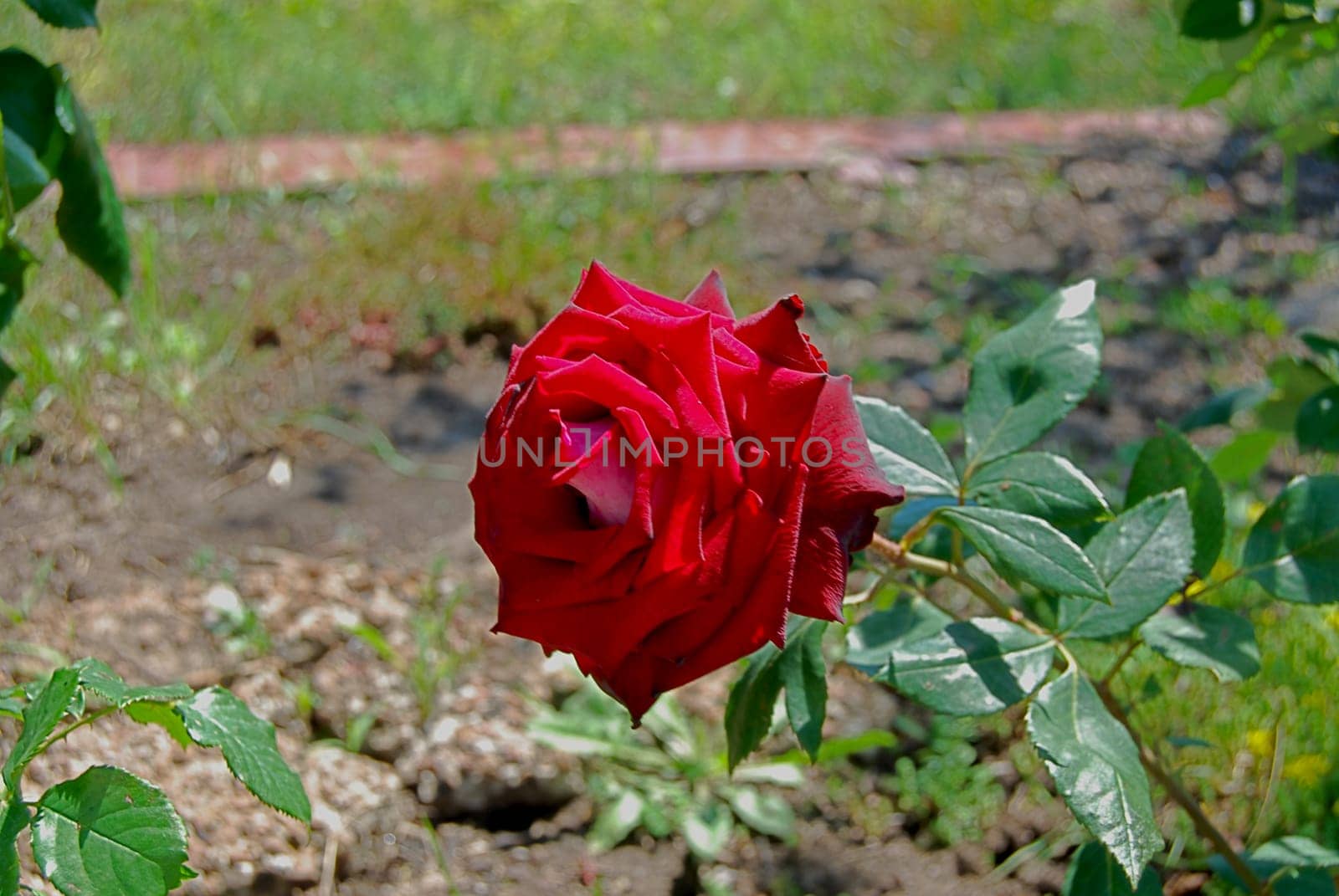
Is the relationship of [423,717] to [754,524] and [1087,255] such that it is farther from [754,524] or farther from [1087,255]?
[1087,255]

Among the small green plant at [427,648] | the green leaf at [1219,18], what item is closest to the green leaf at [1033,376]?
the green leaf at [1219,18]

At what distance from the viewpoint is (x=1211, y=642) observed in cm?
124

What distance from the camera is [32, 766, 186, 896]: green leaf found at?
917mm

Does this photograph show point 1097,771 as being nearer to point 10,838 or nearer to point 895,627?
point 895,627

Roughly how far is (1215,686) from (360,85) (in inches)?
130

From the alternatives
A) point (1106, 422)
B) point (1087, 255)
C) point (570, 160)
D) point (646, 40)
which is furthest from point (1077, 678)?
point (646, 40)

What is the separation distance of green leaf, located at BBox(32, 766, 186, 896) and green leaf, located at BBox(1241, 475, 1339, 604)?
1015mm

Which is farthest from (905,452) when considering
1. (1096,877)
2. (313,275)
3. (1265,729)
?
(313,275)

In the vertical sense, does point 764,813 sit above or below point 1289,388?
below

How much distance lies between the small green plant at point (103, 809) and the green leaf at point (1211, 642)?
81cm

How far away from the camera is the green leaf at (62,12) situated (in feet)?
4.01

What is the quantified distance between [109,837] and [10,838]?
6 cm

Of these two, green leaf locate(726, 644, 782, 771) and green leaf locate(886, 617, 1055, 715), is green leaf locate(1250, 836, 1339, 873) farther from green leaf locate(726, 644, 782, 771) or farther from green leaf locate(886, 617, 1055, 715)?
green leaf locate(726, 644, 782, 771)

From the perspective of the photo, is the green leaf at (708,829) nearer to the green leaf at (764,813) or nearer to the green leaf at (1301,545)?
the green leaf at (764,813)
